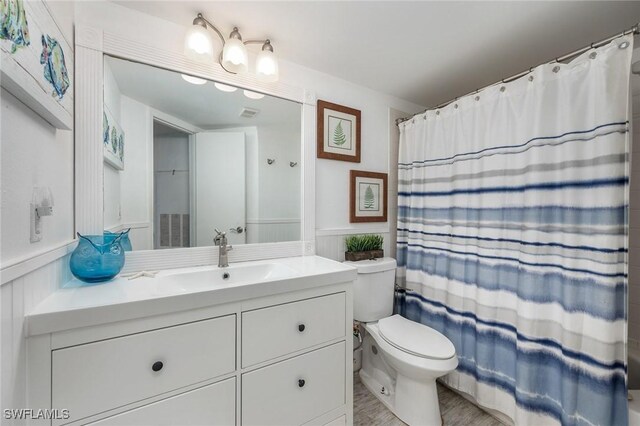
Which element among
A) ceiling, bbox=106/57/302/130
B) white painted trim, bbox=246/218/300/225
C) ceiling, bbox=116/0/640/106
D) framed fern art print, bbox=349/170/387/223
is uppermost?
ceiling, bbox=116/0/640/106

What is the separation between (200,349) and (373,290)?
1118 mm

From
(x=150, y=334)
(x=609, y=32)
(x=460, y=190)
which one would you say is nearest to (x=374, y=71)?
(x=460, y=190)

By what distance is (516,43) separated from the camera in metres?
1.45

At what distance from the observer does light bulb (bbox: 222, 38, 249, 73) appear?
131 centimetres

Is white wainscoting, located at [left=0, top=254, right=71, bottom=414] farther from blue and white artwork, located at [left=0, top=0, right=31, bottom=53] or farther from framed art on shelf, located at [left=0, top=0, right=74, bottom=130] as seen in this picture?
blue and white artwork, located at [left=0, top=0, right=31, bottom=53]

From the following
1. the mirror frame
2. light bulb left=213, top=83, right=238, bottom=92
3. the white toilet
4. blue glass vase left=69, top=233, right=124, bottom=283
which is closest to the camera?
blue glass vase left=69, top=233, right=124, bottom=283

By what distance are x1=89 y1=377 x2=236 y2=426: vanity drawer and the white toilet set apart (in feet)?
2.89

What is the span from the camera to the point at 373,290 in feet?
5.66

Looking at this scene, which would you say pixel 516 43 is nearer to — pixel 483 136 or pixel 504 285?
pixel 483 136

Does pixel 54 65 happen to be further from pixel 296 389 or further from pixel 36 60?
pixel 296 389

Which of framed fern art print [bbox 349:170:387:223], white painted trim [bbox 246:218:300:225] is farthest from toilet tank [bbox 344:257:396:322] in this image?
white painted trim [bbox 246:218:300:225]

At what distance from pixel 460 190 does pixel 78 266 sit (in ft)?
6.52

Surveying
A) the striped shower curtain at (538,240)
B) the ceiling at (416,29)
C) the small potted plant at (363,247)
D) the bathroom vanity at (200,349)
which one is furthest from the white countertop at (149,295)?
the ceiling at (416,29)

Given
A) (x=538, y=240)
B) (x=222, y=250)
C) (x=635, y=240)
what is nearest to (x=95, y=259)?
(x=222, y=250)
